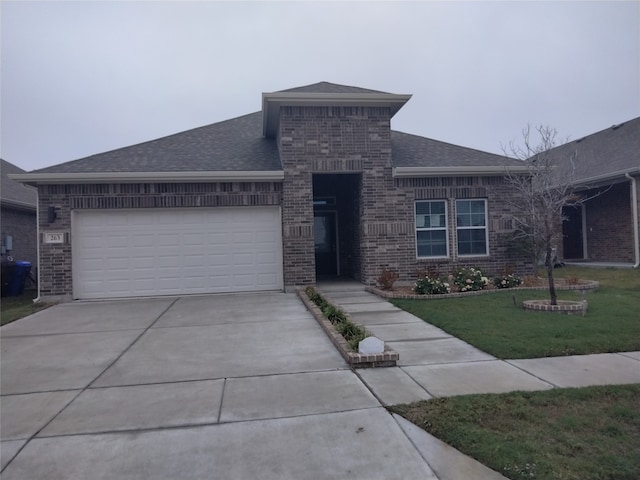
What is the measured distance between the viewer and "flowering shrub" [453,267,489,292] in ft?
35.0

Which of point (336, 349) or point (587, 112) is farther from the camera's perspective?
point (587, 112)

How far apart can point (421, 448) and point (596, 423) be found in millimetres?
1546

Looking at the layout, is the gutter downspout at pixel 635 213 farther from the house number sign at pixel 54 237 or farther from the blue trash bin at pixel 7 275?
the blue trash bin at pixel 7 275

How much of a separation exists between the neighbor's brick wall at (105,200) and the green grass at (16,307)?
57 cm

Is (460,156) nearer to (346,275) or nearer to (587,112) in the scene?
(346,275)

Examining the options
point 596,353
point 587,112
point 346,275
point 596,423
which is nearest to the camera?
point 596,423

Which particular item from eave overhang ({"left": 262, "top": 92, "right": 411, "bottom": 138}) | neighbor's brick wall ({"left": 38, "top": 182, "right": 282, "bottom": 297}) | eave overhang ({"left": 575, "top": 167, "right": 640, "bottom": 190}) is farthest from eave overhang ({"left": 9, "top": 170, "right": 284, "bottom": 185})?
eave overhang ({"left": 575, "top": 167, "right": 640, "bottom": 190})

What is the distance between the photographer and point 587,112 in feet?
82.1

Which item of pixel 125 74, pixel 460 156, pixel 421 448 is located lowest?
pixel 421 448

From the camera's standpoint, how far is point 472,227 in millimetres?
12656

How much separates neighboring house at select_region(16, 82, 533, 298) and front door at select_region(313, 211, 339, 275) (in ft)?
7.72

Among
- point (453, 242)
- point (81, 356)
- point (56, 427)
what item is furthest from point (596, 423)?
point (453, 242)

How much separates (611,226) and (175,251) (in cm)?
1658

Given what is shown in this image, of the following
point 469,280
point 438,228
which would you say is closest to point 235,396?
point 469,280
